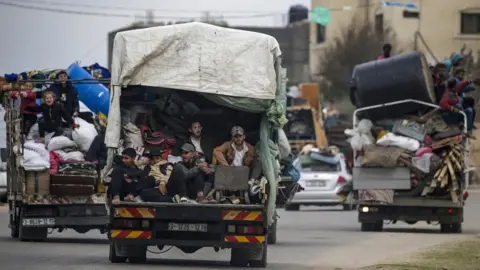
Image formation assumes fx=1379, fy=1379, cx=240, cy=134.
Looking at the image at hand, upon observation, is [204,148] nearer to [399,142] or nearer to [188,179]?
[188,179]

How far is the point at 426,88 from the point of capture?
2639 cm

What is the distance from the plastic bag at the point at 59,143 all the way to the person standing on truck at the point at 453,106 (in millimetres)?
7771

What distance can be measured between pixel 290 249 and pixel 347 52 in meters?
53.3

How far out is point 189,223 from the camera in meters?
17.2

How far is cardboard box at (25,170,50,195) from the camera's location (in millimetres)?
22094

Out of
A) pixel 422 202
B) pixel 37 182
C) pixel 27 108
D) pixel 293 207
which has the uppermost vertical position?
pixel 27 108

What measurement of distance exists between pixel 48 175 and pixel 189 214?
5.50 metres

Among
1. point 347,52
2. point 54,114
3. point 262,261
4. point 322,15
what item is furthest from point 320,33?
point 262,261

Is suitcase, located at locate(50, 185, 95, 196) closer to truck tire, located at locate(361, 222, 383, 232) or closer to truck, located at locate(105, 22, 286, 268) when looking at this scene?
truck, located at locate(105, 22, 286, 268)

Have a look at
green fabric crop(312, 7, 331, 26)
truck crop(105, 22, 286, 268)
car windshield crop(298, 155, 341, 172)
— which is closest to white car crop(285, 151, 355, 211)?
car windshield crop(298, 155, 341, 172)

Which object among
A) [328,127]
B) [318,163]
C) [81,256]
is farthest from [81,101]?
[328,127]

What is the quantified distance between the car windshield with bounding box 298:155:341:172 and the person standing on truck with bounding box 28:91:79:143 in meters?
15.9

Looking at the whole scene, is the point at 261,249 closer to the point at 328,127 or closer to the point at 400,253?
the point at 400,253

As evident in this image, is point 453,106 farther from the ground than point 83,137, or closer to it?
farther from the ground
